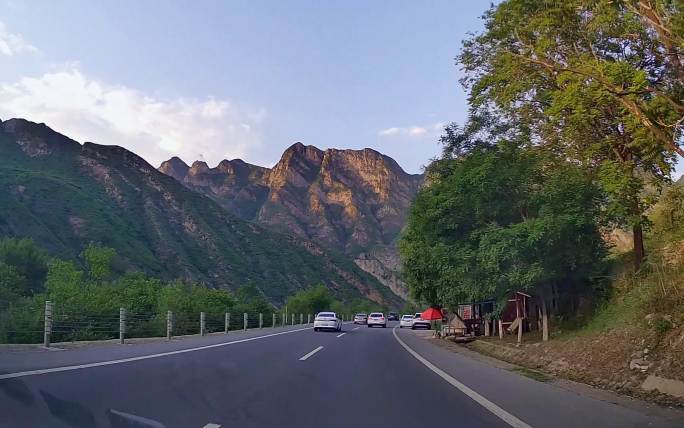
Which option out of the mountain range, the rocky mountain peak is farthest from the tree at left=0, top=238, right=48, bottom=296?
the rocky mountain peak

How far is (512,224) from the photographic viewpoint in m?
19.5

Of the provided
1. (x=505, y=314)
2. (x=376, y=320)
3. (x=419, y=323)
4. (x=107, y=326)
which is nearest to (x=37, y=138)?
(x=376, y=320)

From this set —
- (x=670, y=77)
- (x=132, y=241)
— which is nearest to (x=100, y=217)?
(x=132, y=241)

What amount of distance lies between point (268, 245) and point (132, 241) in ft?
125

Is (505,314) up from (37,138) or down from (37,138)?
down

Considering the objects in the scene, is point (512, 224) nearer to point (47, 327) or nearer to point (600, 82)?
point (600, 82)

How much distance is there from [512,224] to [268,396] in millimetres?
11937

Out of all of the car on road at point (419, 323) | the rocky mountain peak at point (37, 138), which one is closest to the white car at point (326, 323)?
the car on road at point (419, 323)

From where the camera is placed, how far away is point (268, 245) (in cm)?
11731

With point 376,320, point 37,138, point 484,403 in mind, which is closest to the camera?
point 484,403

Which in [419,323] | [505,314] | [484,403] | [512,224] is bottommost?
[419,323]

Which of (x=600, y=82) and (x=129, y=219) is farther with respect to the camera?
(x=129, y=219)

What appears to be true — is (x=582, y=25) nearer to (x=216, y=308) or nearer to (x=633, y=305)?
(x=633, y=305)

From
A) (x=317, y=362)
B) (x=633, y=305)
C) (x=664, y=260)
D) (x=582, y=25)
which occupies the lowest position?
(x=317, y=362)
